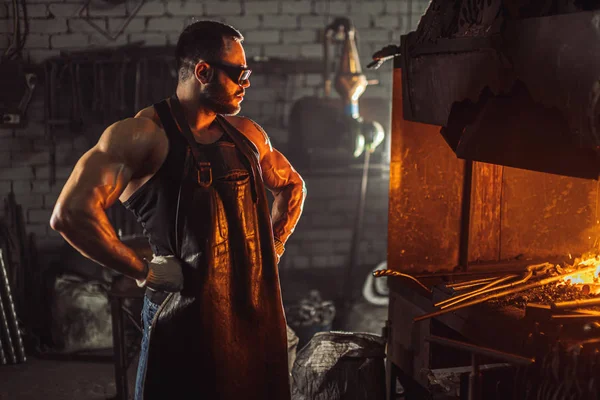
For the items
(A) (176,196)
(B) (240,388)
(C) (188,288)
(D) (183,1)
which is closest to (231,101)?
(A) (176,196)

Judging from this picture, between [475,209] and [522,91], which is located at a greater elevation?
[522,91]

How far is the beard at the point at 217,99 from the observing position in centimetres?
315

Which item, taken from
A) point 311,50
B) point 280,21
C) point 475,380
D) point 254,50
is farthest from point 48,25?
point 475,380

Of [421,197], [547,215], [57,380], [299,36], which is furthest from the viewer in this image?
[299,36]

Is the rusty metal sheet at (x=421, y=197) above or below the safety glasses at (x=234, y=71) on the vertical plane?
below

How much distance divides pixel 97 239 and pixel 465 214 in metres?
2.35

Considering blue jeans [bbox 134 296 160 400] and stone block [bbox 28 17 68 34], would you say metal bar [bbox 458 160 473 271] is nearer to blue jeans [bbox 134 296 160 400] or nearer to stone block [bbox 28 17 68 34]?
blue jeans [bbox 134 296 160 400]

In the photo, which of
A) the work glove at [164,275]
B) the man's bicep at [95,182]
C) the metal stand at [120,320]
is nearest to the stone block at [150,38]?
the metal stand at [120,320]

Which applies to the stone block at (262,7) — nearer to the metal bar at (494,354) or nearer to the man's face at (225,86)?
the man's face at (225,86)

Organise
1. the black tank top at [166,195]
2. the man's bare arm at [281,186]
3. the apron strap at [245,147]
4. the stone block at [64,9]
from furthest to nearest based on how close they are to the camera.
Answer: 1. the stone block at [64,9]
2. the man's bare arm at [281,186]
3. the apron strap at [245,147]
4. the black tank top at [166,195]

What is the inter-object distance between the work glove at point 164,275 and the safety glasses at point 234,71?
2.87 feet

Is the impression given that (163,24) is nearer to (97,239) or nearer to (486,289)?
(97,239)

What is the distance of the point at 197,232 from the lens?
3076mm

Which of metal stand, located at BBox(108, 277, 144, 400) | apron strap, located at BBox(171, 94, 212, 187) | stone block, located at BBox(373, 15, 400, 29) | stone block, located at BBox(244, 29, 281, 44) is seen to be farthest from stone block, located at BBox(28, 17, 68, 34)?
apron strap, located at BBox(171, 94, 212, 187)
